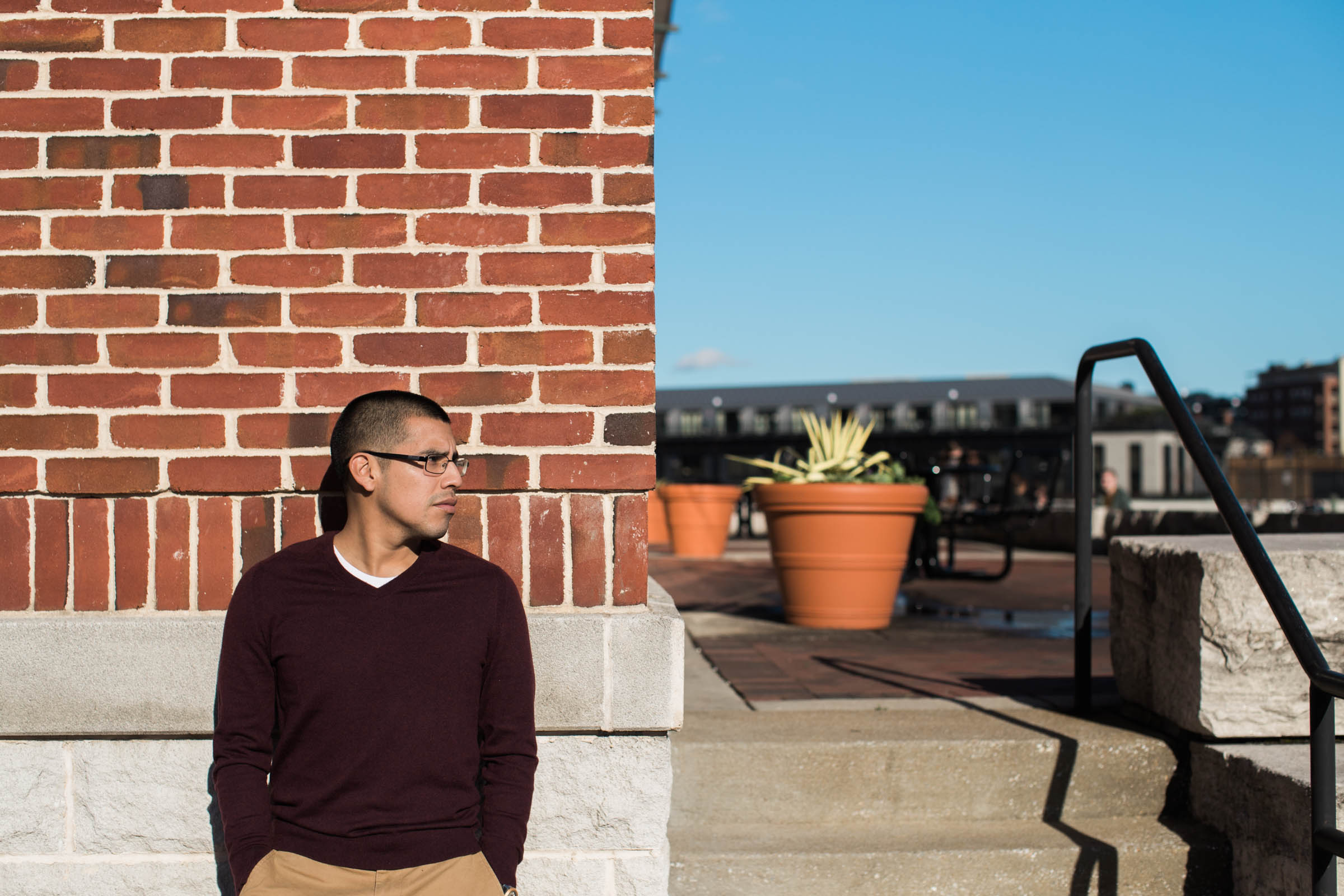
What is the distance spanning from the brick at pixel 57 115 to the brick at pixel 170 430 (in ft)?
2.00

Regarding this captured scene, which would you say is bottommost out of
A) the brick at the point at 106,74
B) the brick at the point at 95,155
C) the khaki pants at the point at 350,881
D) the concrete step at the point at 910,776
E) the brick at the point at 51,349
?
the concrete step at the point at 910,776

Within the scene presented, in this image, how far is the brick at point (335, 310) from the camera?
2270mm

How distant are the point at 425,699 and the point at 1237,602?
2.01 metres

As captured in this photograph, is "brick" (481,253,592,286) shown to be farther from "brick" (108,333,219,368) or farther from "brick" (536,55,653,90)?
"brick" (108,333,219,368)

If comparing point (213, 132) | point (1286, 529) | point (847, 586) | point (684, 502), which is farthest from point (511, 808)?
point (1286, 529)

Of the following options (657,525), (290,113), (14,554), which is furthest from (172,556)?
(657,525)

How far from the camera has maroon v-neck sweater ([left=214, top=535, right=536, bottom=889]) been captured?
189cm

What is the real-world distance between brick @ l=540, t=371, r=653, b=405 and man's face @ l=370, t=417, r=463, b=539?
31 cm

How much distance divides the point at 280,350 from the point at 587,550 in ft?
2.46

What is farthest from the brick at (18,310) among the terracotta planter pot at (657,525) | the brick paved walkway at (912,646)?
the terracotta planter pot at (657,525)

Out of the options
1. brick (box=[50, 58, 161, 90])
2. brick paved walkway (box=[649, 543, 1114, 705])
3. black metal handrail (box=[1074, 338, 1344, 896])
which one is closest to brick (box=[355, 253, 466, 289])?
brick (box=[50, 58, 161, 90])

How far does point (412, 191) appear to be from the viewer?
2.29 meters

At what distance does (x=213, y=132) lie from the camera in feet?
7.49

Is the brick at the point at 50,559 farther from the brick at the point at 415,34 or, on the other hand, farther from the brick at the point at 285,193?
the brick at the point at 415,34
